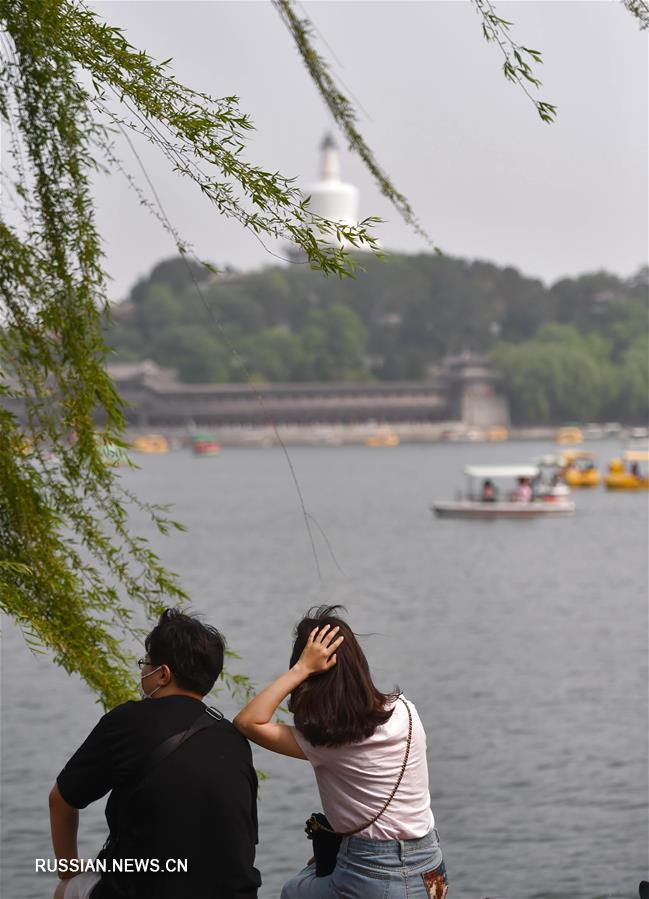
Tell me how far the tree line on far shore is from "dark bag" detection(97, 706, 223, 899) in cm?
7659

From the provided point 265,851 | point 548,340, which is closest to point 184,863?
point 265,851

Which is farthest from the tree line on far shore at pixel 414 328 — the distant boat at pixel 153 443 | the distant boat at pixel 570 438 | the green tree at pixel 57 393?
the green tree at pixel 57 393

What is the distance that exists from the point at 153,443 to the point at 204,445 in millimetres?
4886

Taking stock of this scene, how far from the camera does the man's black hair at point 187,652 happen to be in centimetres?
221

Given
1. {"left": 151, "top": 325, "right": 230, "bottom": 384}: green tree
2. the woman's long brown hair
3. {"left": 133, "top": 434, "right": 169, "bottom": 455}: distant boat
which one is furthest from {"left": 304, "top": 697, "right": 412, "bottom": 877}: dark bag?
{"left": 151, "top": 325, "right": 230, "bottom": 384}: green tree

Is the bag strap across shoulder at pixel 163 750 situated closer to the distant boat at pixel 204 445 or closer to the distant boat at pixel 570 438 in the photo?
the distant boat at pixel 204 445

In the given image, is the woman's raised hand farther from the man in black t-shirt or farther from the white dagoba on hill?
the white dagoba on hill

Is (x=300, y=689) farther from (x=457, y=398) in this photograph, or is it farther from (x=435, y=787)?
(x=457, y=398)

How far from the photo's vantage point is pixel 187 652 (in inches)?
86.9

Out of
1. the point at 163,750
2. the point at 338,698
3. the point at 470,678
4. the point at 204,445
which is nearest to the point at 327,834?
the point at 338,698

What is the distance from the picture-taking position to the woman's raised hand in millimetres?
2248

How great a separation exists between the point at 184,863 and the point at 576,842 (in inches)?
218

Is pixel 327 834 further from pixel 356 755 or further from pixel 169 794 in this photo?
pixel 169 794

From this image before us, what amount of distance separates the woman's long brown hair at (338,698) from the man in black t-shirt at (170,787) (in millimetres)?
118
